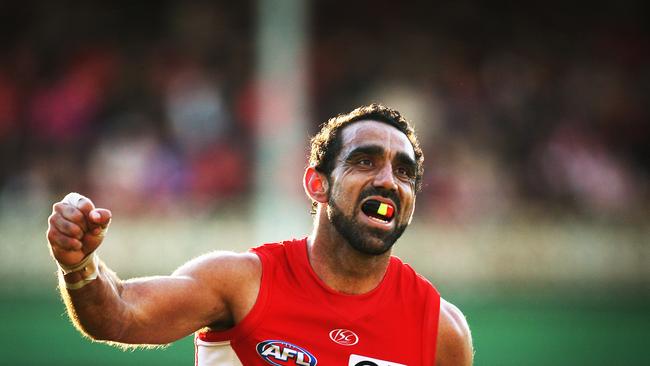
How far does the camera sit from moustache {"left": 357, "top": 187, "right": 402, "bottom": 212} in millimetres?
4754

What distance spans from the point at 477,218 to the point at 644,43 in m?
5.25

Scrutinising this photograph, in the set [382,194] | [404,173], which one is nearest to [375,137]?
[404,173]

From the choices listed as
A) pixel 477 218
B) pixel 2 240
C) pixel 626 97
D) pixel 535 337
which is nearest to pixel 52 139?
pixel 2 240

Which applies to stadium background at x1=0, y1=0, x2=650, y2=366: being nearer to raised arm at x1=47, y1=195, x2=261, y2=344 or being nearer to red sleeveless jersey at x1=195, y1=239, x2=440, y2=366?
red sleeveless jersey at x1=195, y1=239, x2=440, y2=366

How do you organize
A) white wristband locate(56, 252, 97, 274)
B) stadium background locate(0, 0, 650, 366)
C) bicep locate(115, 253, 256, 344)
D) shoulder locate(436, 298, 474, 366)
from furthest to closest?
stadium background locate(0, 0, 650, 366)
shoulder locate(436, 298, 474, 366)
bicep locate(115, 253, 256, 344)
white wristband locate(56, 252, 97, 274)

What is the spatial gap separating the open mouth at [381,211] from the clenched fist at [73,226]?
125cm

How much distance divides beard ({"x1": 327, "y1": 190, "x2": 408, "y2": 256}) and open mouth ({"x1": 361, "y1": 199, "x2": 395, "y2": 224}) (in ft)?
0.13

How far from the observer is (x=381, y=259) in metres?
4.93

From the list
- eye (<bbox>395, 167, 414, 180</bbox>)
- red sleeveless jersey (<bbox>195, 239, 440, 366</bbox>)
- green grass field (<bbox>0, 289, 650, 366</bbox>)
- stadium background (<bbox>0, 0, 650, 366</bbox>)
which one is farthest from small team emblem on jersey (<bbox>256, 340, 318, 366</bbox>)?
stadium background (<bbox>0, 0, 650, 366</bbox>)

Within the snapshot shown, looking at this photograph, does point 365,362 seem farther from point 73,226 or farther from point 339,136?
point 73,226

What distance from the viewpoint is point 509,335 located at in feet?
40.7

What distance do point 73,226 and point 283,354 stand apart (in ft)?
3.75

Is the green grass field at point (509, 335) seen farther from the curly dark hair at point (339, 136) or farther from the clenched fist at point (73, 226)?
the clenched fist at point (73, 226)

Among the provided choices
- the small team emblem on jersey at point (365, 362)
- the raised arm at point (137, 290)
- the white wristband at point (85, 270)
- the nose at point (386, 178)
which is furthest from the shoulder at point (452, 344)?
the white wristband at point (85, 270)
